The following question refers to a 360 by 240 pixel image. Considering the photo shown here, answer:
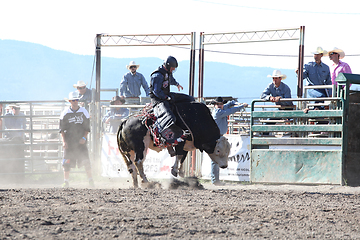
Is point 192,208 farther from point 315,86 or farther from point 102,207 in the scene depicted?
point 315,86

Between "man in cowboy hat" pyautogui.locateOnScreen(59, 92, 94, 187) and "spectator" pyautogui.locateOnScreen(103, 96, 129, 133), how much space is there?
6.12 ft

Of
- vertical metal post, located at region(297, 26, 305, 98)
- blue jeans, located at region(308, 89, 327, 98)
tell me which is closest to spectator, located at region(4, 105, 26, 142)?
vertical metal post, located at region(297, 26, 305, 98)

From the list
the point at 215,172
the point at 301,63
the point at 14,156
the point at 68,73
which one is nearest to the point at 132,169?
the point at 215,172

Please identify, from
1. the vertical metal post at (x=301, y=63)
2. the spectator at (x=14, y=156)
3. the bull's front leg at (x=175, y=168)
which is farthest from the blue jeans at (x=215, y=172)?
the spectator at (x=14, y=156)

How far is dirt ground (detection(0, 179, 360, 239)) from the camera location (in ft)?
14.6

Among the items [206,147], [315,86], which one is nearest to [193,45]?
[315,86]

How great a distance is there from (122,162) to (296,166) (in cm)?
494

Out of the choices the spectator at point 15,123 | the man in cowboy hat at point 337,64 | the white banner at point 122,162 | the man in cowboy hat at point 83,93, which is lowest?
the white banner at point 122,162

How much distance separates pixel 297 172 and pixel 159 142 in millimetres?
2963

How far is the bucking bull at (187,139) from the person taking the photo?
340 inches

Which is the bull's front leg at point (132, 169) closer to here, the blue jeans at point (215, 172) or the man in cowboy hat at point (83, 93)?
the blue jeans at point (215, 172)

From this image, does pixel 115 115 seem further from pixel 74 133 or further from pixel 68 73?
pixel 68 73

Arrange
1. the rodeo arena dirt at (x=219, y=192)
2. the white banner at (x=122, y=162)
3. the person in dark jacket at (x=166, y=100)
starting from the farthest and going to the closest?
the white banner at (x=122, y=162) < the person in dark jacket at (x=166, y=100) < the rodeo arena dirt at (x=219, y=192)

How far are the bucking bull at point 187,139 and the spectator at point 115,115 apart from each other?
3.47 meters
